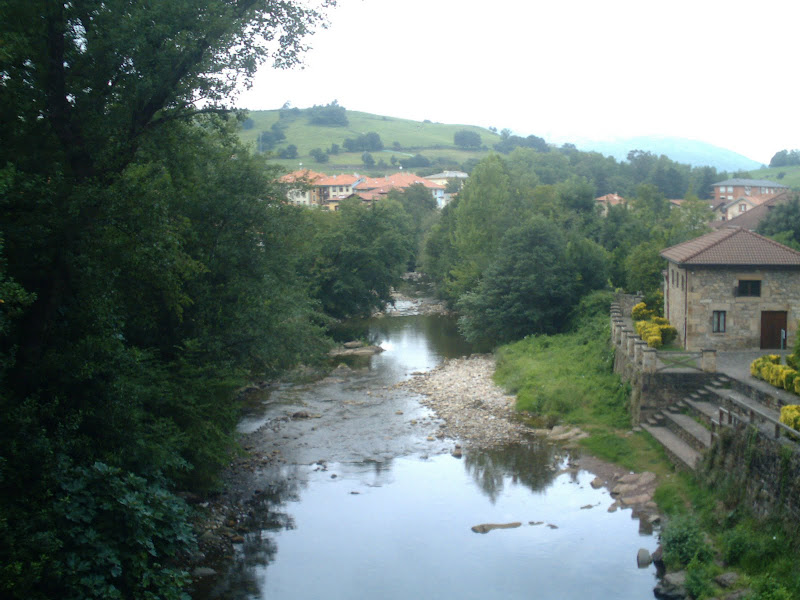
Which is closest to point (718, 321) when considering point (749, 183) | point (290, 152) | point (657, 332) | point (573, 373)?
point (657, 332)

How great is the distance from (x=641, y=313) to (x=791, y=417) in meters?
16.5

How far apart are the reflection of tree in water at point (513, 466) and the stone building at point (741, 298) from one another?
6.99 meters

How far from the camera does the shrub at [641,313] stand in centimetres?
2942

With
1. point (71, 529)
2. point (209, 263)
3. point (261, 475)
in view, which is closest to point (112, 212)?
point (71, 529)

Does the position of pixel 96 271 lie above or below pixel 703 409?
above

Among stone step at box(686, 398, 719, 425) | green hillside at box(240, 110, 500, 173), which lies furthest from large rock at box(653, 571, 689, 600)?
green hillside at box(240, 110, 500, 173)

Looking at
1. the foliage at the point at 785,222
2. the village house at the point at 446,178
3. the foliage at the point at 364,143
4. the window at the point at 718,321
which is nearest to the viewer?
the window at the point at 718,321

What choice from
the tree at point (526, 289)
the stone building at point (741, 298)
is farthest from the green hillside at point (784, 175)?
the stone building at point (741, 298)

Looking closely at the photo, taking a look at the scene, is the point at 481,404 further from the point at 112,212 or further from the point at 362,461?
the point at 112,212

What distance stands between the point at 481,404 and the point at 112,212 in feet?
54.4

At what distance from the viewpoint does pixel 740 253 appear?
75.5ft

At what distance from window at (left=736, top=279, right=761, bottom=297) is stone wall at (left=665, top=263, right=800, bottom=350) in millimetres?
114

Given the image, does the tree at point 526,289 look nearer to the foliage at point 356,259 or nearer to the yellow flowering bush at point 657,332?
the yellow flowering bush at point 657,332

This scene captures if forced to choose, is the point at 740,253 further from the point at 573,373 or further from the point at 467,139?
the point at 467,139
